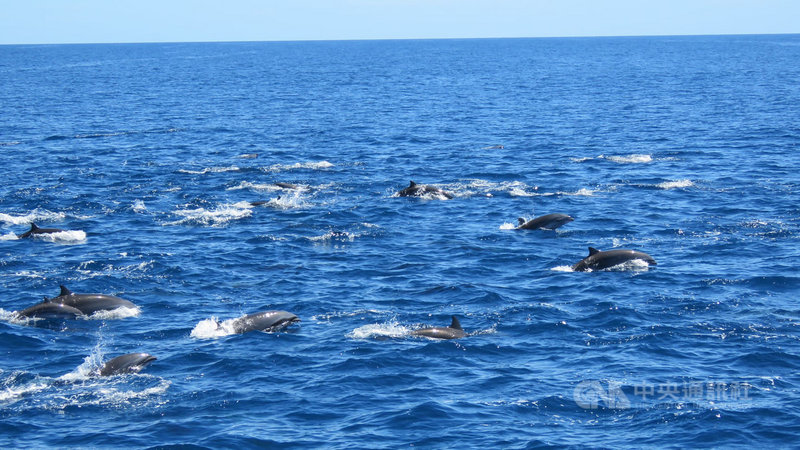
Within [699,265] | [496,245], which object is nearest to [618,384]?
[699,265]

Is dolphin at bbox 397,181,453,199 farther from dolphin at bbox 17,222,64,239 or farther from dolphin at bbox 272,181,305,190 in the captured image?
dolphin at bbox 17,222,64,239

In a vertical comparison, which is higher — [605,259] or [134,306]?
[605,259]

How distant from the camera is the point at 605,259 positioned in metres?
33.3

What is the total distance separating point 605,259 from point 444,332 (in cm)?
Answer: 962

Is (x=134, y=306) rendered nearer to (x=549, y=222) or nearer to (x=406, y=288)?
(x=406, y=288)

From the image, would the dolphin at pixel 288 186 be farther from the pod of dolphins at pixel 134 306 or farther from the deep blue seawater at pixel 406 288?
the pod of dolphins at pixel 134 306

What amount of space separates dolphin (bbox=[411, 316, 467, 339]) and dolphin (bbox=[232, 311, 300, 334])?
413 centimetres

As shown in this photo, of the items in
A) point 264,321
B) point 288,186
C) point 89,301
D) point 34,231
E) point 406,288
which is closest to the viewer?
point 264,321

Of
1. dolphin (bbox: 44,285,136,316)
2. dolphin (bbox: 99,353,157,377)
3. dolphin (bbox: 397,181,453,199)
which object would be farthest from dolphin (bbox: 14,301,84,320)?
dolphin (bbox: 397,181,453,199)

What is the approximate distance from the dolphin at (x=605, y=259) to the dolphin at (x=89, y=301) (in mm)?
16489

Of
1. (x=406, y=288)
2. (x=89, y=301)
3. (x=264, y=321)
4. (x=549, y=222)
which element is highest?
(x=549, y=222)

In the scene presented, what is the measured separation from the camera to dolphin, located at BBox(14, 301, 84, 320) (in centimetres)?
2855

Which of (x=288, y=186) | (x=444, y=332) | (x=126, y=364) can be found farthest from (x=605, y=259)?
(x=288, y=186)

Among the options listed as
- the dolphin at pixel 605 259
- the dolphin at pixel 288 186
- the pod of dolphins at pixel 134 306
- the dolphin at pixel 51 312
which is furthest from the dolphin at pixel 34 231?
the dolphin at pixel 605 259
